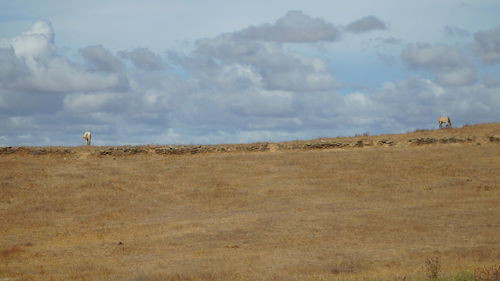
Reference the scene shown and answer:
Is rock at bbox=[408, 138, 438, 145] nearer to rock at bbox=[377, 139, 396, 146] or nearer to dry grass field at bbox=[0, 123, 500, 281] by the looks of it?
dry grass field at bbox=[0, 123, 500, 281]

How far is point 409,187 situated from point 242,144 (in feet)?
64.8

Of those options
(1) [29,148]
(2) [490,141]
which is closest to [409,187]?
(2) [490,141]

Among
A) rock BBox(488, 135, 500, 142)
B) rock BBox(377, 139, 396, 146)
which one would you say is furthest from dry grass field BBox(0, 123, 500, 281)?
rock BBox(488, 135, 500, 142)

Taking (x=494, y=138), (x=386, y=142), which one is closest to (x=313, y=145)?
(x=386, y=142)

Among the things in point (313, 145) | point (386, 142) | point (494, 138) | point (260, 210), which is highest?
point (494, 138)

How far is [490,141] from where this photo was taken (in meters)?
52.7

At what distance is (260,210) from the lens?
36875mm

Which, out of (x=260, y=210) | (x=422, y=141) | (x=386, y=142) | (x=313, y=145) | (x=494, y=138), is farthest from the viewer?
(x=313, y=145)

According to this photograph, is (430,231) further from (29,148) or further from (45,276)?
(29,148)

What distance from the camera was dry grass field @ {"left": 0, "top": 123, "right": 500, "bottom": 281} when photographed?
79.3ft

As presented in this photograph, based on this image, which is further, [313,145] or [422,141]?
[313,145]

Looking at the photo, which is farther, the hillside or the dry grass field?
the hillside

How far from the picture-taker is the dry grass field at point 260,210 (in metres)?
24.2

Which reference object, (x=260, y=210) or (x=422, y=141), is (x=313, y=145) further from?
(x=260, y=210)
